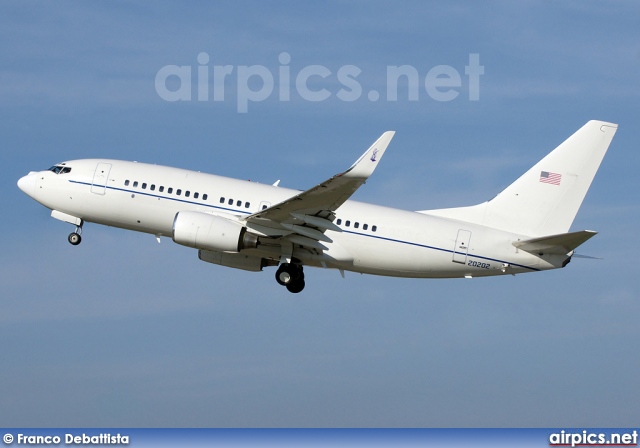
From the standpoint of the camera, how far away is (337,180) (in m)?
40.7

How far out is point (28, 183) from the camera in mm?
49719

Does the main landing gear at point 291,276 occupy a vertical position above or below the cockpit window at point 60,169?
below

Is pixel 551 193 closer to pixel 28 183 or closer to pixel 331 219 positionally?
pixel 331 219

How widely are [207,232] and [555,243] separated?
1515 centimetres

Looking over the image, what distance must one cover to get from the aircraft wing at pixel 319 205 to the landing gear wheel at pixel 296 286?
7.98 feet

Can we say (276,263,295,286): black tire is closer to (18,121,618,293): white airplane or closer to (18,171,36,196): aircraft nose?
(18,121,618,293): white airplane

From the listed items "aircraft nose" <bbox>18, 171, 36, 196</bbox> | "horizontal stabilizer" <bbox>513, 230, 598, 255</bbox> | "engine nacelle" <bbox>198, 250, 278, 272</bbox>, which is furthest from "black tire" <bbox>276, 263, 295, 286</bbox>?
"aircraft nose" <bbox>18, 171, 36, 196</bbox>

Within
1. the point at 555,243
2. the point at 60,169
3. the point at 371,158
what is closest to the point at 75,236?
the point at 60,169

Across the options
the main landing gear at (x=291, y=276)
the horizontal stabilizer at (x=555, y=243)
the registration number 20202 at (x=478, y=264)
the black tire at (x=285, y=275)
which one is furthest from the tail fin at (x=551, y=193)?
the black tire at (x=285, y=275)

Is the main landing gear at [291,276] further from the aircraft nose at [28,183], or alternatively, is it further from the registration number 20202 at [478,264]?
the aircraft nose at [28,183]

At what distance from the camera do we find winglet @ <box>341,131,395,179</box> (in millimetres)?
39688

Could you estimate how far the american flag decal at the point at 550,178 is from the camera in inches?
1887

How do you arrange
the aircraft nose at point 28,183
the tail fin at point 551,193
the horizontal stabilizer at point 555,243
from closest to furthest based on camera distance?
the horizontal stabilizer at point 555,243
the tail fin at point 551,193
the aircraft nose at point 28,183

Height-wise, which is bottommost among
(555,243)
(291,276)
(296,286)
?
(296,286)
